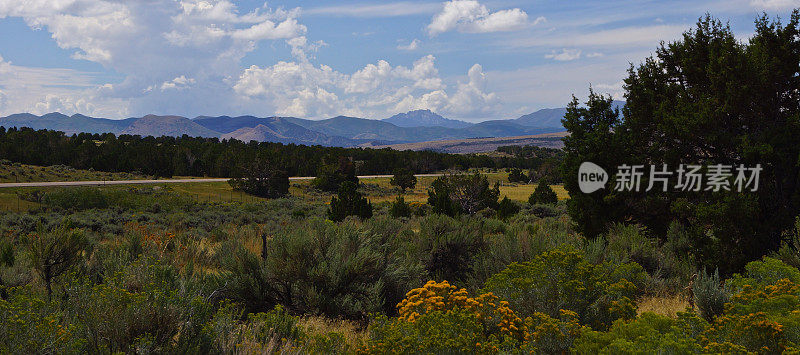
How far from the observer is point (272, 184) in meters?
56.6

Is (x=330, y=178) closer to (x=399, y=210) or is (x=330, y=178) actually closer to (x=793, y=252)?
(x=399, y=210)

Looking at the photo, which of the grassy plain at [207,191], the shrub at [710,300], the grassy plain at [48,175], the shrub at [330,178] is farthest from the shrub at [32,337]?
the grassy plain at [48,175]

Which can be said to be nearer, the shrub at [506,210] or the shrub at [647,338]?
the shrub at [647,338]

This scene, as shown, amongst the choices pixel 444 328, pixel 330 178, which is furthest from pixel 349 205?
pixel 330 178

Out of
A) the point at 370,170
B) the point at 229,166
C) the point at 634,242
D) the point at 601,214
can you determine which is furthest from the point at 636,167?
the point at 370,170

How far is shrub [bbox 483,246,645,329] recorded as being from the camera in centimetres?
546

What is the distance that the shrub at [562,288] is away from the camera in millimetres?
5461

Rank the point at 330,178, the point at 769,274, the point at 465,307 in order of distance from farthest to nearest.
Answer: the point at 330,178 < the point at 769,274 < the point at 465,307

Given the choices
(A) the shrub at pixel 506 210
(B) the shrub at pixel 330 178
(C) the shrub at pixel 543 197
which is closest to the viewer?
(A) the shrub at pixel 506 210

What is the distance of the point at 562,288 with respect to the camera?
5.64 meters

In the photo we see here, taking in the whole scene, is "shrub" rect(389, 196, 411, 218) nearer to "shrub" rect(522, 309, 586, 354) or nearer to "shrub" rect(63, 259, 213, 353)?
"shrub" rect(522, 309, 586, 354)

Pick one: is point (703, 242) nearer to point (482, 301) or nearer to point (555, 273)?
point (555, 273)

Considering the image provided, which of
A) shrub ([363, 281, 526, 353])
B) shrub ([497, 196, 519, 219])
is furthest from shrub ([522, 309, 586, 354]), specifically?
shrub ([497, 196, 519, 219])

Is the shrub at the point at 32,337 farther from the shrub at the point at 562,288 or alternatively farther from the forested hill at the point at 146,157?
the forested hill at the point at 146,157
